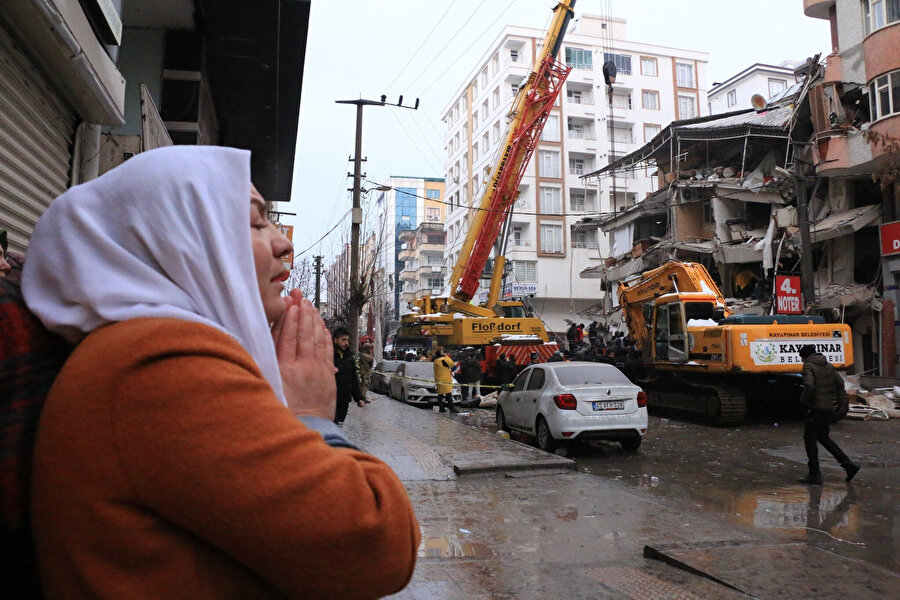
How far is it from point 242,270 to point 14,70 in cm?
462

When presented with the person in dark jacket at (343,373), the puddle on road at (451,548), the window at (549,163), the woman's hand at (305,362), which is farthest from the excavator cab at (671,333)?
the window at (549,163)

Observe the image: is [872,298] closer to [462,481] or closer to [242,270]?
[462,481]

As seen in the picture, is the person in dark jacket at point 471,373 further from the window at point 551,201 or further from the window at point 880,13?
the window at point 551,201

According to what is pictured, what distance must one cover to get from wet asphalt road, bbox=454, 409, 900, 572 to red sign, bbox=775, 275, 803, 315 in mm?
4546

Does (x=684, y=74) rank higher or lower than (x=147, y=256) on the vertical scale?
higher

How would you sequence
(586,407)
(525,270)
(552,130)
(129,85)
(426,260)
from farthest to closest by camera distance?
(426,260)
(552,130)
(525,270)
(586,407)
(129,85)

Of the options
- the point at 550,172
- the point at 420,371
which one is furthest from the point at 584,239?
the point at 420,371

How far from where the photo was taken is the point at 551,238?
51344 mm

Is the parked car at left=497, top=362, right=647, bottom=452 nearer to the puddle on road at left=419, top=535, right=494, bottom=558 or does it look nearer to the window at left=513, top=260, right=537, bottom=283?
the puddle on road at left=419, top=535, right=494, bottom=558

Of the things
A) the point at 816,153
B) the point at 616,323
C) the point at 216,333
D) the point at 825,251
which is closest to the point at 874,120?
the point at 816,153

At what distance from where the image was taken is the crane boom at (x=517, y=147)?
20.0m

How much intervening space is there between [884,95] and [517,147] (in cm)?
1164

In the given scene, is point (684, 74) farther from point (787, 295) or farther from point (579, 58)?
point (787, 295)

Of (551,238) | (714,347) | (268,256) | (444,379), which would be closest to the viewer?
(268,256)
